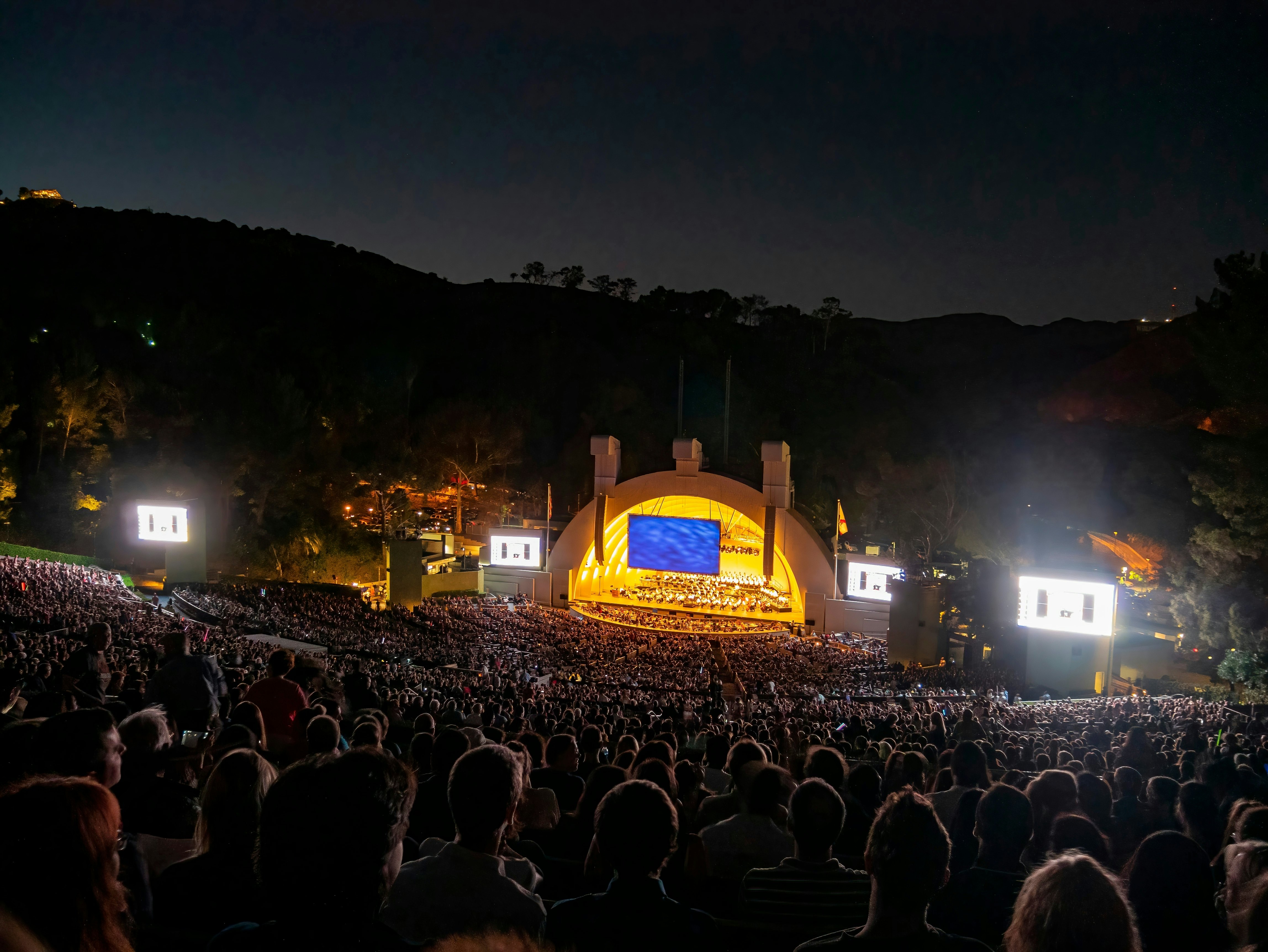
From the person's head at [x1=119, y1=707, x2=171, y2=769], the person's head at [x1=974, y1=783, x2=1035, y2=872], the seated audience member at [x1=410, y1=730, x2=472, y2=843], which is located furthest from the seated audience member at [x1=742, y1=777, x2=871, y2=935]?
the person's head at [x1=119, y1=707, x2=171, y2=769]

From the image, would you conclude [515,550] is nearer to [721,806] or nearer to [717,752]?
[717,752]

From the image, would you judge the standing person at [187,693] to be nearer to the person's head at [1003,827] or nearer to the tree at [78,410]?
the person's head at [1003,827]

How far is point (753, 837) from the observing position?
3.35 metres

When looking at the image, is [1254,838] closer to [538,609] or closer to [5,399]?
[538,609]

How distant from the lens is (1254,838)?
3105 mm

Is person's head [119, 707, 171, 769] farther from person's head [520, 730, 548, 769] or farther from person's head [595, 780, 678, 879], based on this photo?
person's head [520, 730, 548, 769]

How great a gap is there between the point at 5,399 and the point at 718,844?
41.7 meters

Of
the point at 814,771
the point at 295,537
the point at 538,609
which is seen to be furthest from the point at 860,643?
the point at 295,537

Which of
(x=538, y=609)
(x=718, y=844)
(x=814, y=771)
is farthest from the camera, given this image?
(x=538, y=609)

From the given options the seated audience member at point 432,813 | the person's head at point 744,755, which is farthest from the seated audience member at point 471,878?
the person's head at point 744,755

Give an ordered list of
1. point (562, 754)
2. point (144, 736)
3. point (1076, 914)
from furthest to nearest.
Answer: point (562, 754), point (144, 736), point (1076, 914)

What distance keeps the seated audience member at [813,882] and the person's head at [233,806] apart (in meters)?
1.58

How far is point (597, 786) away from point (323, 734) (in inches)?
51.5

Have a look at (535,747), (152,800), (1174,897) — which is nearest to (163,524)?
(535,747)
